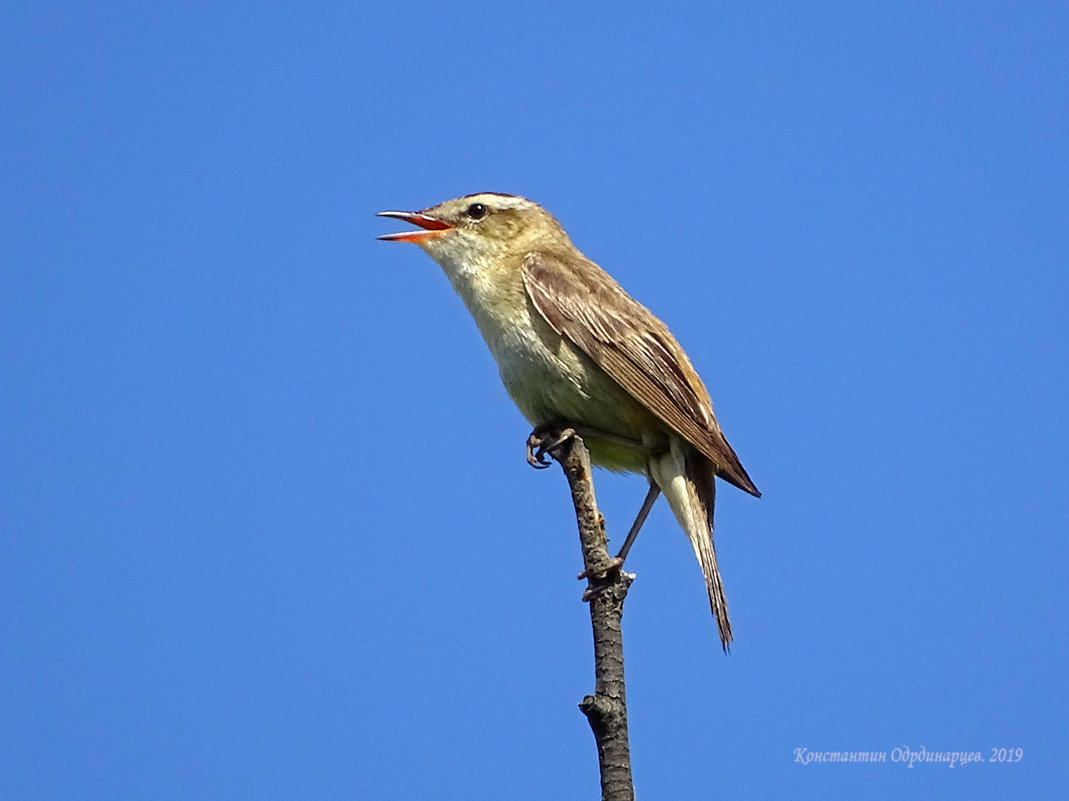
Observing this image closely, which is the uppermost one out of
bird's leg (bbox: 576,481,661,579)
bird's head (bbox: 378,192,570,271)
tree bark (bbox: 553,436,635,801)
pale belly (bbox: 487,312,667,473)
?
bird's head (bbox: 378,192,570,271)

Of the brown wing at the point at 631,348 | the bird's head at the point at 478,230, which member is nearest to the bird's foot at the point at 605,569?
the brown wing at the point at 631,348

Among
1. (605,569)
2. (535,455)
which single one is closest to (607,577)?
(605,569)

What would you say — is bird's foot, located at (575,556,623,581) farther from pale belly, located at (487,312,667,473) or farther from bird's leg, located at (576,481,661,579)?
pale belly, located at (487,312,667,473)

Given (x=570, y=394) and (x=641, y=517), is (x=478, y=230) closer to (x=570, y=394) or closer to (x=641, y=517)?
(x=570, y=394)

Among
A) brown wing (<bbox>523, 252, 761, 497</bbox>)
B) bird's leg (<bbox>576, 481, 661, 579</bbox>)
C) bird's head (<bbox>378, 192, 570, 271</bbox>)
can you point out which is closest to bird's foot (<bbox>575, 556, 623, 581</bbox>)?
bird's leg (<bbox>576, 481, 661, 579</bbox>)

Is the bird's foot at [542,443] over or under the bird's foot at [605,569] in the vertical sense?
over

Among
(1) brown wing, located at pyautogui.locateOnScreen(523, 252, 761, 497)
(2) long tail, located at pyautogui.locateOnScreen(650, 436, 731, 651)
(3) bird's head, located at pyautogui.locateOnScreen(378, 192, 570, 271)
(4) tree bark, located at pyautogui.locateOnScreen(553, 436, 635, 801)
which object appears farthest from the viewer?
(3) bird's head, located at pyautogui.locateOnScreen(378, 192, 570, 271)

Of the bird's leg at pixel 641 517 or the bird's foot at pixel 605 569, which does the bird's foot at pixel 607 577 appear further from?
the bird's leg at pixel 641 517
